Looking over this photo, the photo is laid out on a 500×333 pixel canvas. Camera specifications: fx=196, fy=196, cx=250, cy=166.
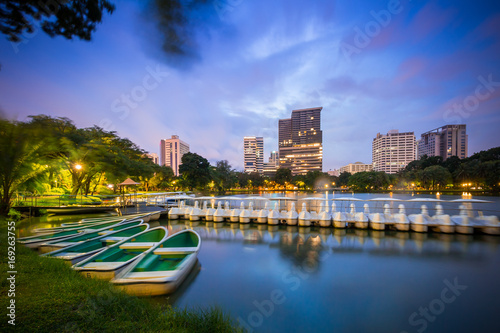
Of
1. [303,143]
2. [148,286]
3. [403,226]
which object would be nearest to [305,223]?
[403,226]

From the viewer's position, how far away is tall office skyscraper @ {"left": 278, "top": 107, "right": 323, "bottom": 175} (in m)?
110

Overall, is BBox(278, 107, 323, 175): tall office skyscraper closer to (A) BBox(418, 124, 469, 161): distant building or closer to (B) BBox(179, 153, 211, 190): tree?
(A) BBox(418, 124, 469, 161): distant building

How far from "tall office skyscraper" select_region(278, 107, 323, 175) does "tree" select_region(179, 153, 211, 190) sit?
7757 cm

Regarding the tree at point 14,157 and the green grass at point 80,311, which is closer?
the green grass at point 80,311

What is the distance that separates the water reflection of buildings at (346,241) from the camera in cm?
856

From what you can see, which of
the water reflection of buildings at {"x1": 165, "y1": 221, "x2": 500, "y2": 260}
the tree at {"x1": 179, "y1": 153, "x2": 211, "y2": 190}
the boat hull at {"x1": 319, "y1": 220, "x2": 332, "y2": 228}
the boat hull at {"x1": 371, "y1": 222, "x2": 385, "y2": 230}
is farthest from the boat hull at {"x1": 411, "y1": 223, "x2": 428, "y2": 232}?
the tree at {"x1": 179, "y1": 153, "x2": 211, "y2": 190}

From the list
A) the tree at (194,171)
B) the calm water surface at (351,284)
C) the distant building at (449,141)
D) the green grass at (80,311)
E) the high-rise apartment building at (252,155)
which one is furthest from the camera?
the high-rise apartment building at (252,155)

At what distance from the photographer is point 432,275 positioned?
6664 mm

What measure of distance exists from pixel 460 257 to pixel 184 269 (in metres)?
10.9

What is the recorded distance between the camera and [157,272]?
5.18 m

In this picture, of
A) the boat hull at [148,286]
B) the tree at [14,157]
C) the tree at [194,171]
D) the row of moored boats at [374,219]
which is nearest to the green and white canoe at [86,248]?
the boat hull at [148,286]

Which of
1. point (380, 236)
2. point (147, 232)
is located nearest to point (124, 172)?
point (147, 232)

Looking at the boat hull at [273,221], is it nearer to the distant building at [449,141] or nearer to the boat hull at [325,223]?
the boat hull at [325,223]
